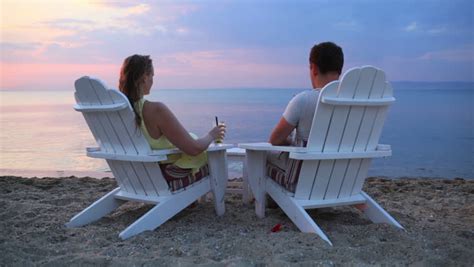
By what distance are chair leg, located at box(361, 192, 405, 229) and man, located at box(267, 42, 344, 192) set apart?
2.10ft

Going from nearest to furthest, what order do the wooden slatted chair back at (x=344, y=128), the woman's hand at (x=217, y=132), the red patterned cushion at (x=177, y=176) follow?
the wooden slatted chair back at (x=344, y=128), the red patterned cushion at (x=177, y=176), the woman's hand at (x=217, y=132)

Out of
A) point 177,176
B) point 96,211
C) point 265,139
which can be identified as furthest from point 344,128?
point 265,139

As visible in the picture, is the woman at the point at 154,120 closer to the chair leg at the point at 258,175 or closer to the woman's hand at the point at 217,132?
the woman's hand at the point at 217,132

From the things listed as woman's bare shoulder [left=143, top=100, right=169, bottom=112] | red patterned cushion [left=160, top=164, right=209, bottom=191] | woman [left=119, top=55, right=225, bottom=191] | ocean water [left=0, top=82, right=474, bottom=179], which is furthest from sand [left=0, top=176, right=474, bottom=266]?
ocean water [left=0, top=82, right=474, bottom=179]

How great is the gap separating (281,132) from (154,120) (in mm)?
891

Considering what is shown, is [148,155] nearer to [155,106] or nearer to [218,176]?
[155,106]

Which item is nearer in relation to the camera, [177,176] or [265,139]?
[177,176]

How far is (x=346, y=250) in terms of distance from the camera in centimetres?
289

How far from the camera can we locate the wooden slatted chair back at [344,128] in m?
3.12

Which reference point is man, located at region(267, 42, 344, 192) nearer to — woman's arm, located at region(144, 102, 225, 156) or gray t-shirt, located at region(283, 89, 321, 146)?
gray t-shirt, located at region(283, 89, 321, 146)

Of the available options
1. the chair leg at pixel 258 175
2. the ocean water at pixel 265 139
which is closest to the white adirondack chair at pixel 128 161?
the chair leg at pixel 258 175

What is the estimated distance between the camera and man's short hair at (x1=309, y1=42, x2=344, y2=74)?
3.32m

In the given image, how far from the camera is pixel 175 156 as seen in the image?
3.68 metres

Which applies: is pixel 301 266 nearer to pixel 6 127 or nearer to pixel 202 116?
pixel 6 127
